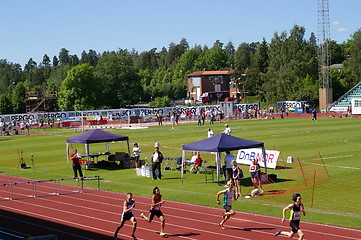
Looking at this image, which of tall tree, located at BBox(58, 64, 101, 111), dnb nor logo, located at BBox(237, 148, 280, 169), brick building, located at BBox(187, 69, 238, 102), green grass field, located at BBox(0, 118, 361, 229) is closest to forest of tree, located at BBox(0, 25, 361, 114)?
tall tree, located at BBox(58, 64, 101, 111)

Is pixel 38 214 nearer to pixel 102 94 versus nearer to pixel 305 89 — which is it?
pixel 305 89

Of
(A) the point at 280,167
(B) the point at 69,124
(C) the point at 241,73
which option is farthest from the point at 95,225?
(C) the point at 241,73

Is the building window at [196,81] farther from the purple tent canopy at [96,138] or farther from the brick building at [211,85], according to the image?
the purple tent canopy at [96,138]

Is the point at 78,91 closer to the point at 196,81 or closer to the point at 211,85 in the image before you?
the point at 196,81

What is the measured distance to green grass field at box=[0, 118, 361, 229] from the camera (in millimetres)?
24156

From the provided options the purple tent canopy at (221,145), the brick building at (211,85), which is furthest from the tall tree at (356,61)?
the purple tent canopy at (221,145)

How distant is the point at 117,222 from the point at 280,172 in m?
13.1

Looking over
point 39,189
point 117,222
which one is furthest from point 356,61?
point 117,222

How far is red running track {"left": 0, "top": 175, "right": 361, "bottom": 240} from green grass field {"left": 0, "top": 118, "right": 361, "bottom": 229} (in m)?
1.08

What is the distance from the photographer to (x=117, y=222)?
22125 mm

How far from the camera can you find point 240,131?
62.0 metres

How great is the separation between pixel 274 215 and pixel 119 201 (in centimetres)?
737

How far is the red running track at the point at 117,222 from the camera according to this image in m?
19.8

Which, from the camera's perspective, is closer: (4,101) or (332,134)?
(332,134)
